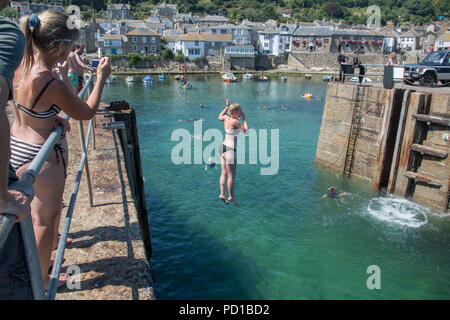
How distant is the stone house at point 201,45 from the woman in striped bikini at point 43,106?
96.2 metres

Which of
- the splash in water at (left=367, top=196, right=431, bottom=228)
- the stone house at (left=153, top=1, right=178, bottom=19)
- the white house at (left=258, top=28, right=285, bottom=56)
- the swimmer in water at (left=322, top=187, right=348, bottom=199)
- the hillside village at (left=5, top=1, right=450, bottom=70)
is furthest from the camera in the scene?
the stone house at (left=153, top=1, right=178, bottom=19)

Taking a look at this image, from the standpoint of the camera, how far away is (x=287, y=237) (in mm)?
15781

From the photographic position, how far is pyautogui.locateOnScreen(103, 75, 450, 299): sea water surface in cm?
1270

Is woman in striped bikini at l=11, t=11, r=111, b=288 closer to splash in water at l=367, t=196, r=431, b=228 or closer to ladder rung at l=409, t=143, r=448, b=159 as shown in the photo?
splash in water at l=367, t=196, r=431, b=228

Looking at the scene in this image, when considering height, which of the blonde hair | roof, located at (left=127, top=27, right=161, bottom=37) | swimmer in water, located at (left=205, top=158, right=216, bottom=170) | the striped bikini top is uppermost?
roof, located at (left=127, top=27, right=161, bottom=37)

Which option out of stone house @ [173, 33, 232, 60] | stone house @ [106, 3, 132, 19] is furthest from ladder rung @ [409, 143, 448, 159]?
stone house @ [106, 3, 132, 19]

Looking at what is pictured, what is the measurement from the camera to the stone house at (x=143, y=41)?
9406 centimetres

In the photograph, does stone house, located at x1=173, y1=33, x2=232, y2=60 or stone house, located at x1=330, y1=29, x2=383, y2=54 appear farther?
stone house, located at x1=330, y1=29, x2=383, y2=54

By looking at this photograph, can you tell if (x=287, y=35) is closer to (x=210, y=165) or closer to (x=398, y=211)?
(x=210, y=165)

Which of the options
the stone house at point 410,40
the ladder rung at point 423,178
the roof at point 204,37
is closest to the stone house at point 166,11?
the roof at point 204,37

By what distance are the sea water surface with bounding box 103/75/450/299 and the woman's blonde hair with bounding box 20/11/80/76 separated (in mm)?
9844

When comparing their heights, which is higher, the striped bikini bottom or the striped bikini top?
the striped bikini top

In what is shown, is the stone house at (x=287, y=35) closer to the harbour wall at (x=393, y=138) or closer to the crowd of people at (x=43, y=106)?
the harbour wall at (x=393, y=138)
